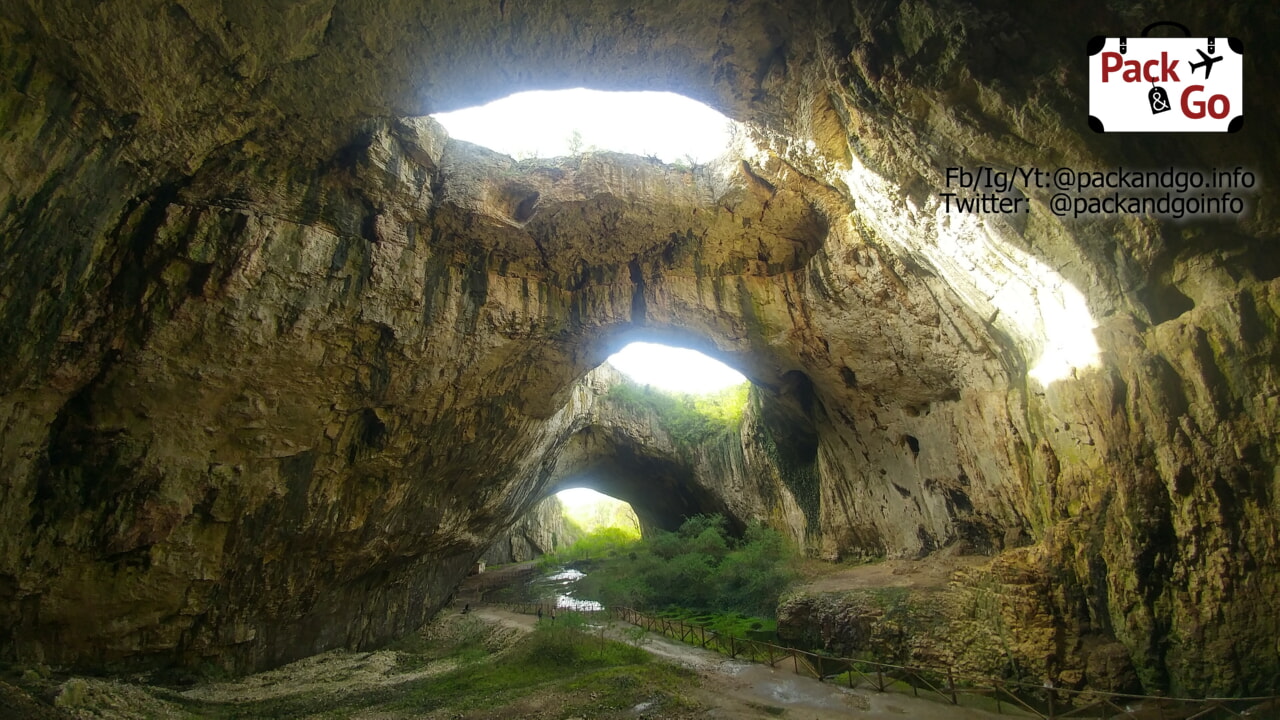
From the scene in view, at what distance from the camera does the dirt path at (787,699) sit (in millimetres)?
7582

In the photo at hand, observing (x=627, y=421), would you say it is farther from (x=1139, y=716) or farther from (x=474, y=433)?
(x=1139, y=716)

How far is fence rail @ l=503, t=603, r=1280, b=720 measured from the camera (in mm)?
5695

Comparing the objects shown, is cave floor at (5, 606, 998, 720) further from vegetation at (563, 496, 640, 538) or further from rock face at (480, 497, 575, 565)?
vegetation at (563, 496, 640, 538)

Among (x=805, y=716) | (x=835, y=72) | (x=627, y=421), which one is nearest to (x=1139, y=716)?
(x=805, y=716)

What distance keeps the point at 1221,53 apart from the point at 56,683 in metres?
15.7

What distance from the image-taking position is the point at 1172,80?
5.45m

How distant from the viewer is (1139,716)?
6316mm

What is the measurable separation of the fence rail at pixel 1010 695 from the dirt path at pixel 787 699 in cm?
30

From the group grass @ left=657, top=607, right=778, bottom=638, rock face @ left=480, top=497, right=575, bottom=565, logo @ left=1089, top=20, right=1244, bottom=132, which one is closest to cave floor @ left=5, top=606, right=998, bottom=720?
grass @ left=657, top=607, right=778, bottom=638

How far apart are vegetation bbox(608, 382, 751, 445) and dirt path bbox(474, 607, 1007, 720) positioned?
12.1 m

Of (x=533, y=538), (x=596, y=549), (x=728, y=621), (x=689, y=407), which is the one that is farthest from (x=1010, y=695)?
(x=533, y=538)

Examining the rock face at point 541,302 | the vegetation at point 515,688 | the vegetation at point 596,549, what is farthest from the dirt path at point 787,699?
the vegetation at point 596,549

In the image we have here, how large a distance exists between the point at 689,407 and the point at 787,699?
616 inches

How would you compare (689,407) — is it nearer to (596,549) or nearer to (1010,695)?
Result: (596,549)
